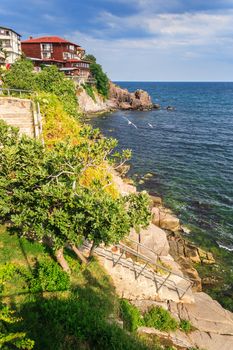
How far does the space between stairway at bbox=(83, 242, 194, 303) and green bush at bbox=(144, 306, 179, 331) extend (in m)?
1.56

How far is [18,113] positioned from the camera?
77.6ft

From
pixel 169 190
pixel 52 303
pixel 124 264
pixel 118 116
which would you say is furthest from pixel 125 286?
pixel 118 116

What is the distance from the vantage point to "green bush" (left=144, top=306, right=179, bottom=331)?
15133 mm

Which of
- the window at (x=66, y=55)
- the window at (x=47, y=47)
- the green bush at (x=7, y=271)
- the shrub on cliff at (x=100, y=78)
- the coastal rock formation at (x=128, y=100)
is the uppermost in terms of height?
the window at (x=47, y=47)

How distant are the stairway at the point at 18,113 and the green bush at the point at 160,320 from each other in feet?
57.8

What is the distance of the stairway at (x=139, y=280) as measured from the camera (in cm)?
1734

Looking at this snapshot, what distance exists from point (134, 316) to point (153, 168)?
3341cm

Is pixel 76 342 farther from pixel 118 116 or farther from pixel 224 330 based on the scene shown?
pixel 118 116

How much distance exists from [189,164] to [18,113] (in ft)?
112

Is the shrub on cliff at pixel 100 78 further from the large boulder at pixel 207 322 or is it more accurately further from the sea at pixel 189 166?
the large boulder at pixel 207 322

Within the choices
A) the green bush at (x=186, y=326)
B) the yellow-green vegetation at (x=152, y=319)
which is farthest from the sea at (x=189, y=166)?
the yellow-green vegetation at (x=152, y=319)

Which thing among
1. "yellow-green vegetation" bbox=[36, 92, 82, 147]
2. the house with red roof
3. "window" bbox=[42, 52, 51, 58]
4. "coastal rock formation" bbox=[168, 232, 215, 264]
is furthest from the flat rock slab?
"window" bbox=[42, 52, 51, 58]

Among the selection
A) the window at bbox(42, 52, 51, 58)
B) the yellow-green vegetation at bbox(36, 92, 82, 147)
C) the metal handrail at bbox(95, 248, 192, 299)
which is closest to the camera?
the metal handrail at bbox(95, 248, 192, 299)

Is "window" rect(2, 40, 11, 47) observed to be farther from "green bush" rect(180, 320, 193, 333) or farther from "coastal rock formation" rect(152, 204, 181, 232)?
"green bush" rect(180, 320, 193, 333)
